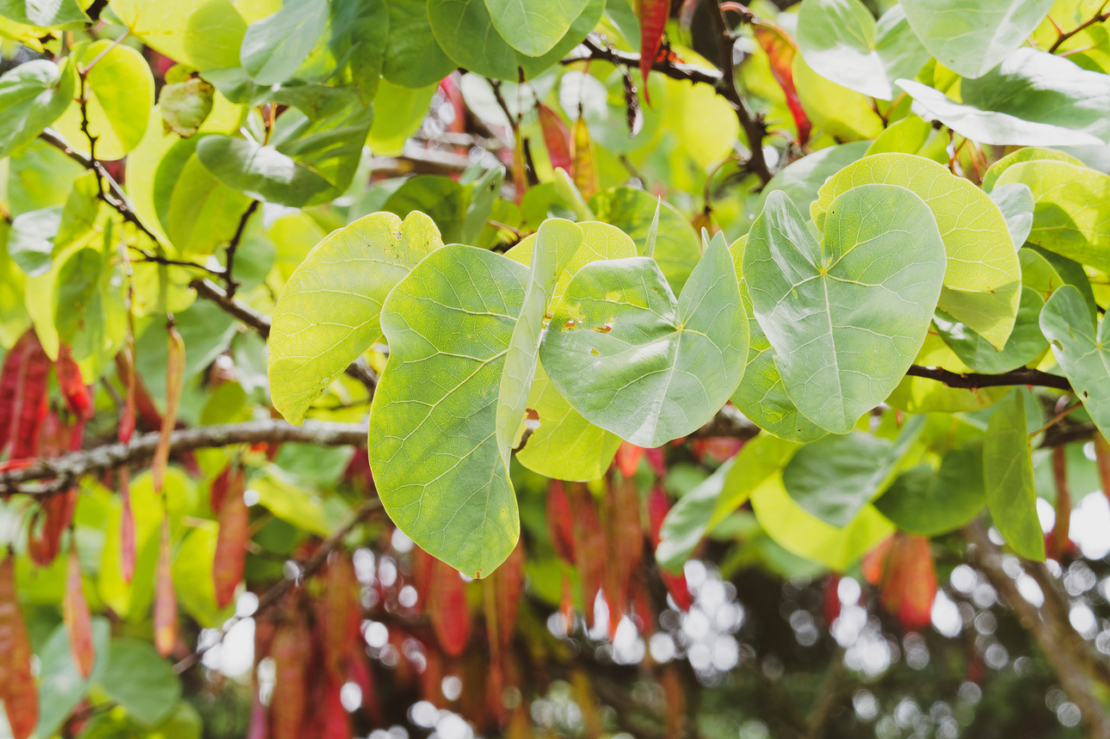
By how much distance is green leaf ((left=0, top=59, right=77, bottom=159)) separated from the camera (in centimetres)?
48

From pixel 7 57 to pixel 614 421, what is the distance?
1.81 meters

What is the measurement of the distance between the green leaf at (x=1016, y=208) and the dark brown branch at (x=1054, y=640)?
54.0 inches

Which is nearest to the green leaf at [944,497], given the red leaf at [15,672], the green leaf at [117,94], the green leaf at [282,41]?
the green leaf at [282,41]

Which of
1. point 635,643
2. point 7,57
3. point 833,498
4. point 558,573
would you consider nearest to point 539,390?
point 833,498

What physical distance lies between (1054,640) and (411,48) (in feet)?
5.32

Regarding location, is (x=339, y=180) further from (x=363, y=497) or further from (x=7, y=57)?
(x=7, y=57)

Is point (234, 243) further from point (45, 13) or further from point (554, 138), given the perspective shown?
point (554, 138)

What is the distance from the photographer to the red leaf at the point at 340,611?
46.1 inches

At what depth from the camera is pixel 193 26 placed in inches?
20.1

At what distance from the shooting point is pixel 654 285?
319 mm

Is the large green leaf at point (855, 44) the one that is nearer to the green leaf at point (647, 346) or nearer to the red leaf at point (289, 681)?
the green leaf at point (647, 346)

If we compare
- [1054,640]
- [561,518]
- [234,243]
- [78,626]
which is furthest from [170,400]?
[1054,640]

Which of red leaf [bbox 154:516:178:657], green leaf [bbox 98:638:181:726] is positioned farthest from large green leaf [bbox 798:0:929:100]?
green leaf [bbox 98:638:181:726]

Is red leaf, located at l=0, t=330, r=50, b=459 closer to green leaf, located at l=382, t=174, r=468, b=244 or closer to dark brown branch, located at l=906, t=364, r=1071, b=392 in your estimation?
green leaf, located at l=382, t=174, r=468, b=244
